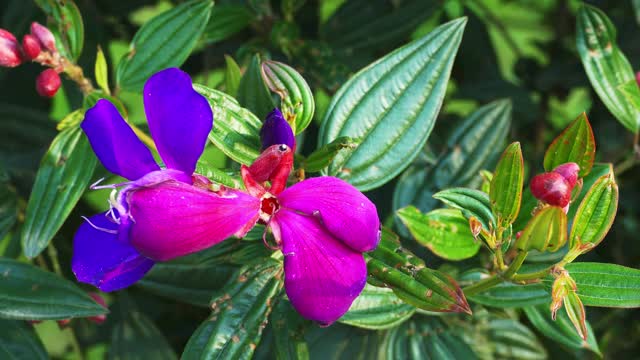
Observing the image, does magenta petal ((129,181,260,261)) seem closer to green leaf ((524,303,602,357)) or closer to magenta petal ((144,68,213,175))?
magenta petal ((144,68,213,175))

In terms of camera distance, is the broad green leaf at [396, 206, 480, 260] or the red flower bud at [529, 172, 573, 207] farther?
the broad green leaf at [396, 206, 480, 260]

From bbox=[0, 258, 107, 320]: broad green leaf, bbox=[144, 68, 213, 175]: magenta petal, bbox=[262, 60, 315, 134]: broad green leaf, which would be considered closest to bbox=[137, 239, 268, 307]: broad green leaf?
bbox=[0, 258, 107, 320]: broad green leaf

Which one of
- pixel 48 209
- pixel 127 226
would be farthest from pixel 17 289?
pixel 127 226

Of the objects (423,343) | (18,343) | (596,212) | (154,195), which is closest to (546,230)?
(596,212)

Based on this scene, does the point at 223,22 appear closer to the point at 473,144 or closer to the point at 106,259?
the point at 473,144

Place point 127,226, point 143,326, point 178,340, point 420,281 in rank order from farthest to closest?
point 178,340, point 143,326, point 420,281, point 127,226

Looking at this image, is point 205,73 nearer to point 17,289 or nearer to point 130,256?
point 17,289

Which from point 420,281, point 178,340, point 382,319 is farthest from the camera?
point 178,340
